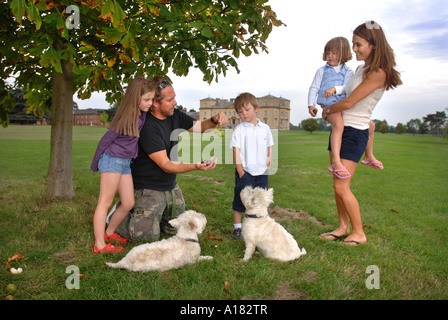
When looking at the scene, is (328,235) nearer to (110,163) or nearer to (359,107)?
(359,107)

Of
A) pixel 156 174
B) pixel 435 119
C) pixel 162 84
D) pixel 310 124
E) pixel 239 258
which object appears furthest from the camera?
pixel 435 119

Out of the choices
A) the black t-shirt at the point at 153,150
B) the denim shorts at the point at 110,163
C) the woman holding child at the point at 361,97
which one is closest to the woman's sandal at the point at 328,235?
the woman holding child at the point at 361,97

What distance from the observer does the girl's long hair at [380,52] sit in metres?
4.00

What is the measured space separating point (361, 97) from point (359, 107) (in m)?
0.29

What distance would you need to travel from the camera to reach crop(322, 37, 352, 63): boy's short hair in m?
4.46

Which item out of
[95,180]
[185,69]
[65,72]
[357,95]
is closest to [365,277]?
[357,95]

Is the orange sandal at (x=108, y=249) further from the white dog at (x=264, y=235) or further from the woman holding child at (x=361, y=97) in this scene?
the woman holding child at (x=361, y=97)

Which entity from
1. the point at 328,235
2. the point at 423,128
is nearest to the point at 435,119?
the point at 423,128

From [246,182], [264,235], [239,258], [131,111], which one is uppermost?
[131,111]

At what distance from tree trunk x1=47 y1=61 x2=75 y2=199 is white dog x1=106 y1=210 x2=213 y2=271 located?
408 cm

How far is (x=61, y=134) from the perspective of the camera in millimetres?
6820
